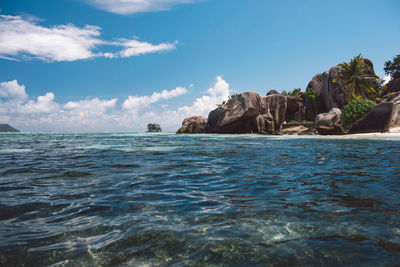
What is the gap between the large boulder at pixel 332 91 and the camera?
132 ft

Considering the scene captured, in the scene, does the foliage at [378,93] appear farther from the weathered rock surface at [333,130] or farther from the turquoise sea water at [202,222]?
the turquoise sea water at [202,222]

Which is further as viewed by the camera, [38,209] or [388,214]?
[38,209]

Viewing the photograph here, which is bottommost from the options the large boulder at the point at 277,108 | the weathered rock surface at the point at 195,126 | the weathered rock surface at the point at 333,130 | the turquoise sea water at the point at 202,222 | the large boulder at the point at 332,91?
the turquoise sea water at the point at 202,222

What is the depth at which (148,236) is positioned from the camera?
243 centimetres

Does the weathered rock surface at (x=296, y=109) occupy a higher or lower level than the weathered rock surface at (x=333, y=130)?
higher

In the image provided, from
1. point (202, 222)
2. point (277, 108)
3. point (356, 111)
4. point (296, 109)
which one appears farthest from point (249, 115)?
point (202, 222)

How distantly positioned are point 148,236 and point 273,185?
2.84 metres

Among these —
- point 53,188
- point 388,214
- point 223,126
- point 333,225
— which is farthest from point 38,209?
point 223,126

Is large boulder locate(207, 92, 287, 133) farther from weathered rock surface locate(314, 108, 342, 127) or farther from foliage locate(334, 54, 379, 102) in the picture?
foliage locate(334, 54, 379, 102)

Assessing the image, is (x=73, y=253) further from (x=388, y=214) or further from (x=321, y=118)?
(x=321, y=118)

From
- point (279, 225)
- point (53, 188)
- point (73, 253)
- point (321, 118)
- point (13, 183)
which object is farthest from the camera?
point (321, 118)

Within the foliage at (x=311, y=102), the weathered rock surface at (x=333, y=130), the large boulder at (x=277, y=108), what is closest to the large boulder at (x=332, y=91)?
the foliage at (x=311, y=102)

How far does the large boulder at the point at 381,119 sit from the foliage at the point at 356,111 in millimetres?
2662

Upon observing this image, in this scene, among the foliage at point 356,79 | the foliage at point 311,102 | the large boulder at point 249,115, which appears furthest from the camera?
the foliage at point 311,102
